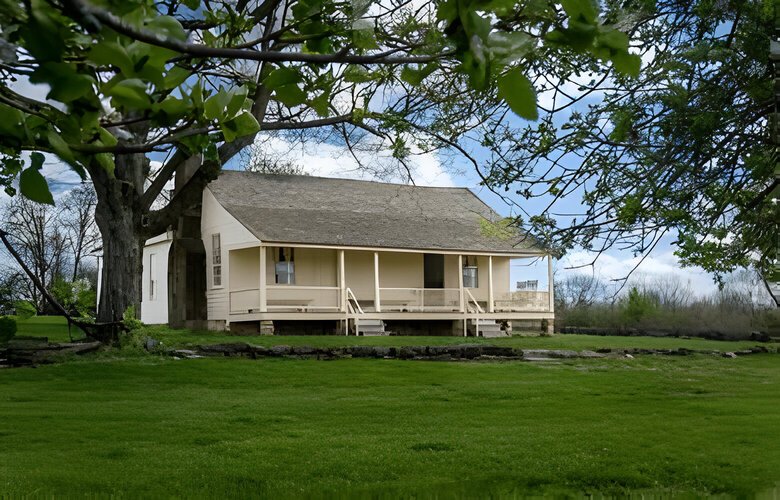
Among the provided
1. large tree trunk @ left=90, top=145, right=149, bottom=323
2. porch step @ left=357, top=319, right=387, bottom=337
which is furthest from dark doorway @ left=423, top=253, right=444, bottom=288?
large tree trunk @ left=90, top=145, right=149, bottom=323

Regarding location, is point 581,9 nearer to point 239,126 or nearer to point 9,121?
point 239,126

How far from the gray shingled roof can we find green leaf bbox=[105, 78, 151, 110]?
64.9 ft

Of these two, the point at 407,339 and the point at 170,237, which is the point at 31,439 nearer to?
the point at 407,339

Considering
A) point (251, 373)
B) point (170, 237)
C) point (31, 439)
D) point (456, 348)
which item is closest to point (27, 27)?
point (31, 439)

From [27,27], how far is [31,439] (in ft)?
22.8

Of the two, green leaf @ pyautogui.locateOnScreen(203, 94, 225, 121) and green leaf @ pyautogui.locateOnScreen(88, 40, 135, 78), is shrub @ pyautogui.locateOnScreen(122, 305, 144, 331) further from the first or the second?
green leaf @ pyautogui.locateOnScreen(88, 40, 135, 78)

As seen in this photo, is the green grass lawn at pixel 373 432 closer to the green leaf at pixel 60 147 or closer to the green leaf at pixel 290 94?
the green leaf at pixel 290 94

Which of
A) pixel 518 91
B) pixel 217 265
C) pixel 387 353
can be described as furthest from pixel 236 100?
pixel 217 265

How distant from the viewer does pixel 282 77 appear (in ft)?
6.04

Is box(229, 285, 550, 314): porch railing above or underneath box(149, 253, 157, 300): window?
underneath

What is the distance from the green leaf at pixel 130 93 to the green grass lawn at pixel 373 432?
13.5 ft

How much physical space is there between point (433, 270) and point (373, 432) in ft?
63.8

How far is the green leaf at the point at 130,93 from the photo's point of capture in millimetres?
1354

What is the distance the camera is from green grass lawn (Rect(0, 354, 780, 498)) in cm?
546
